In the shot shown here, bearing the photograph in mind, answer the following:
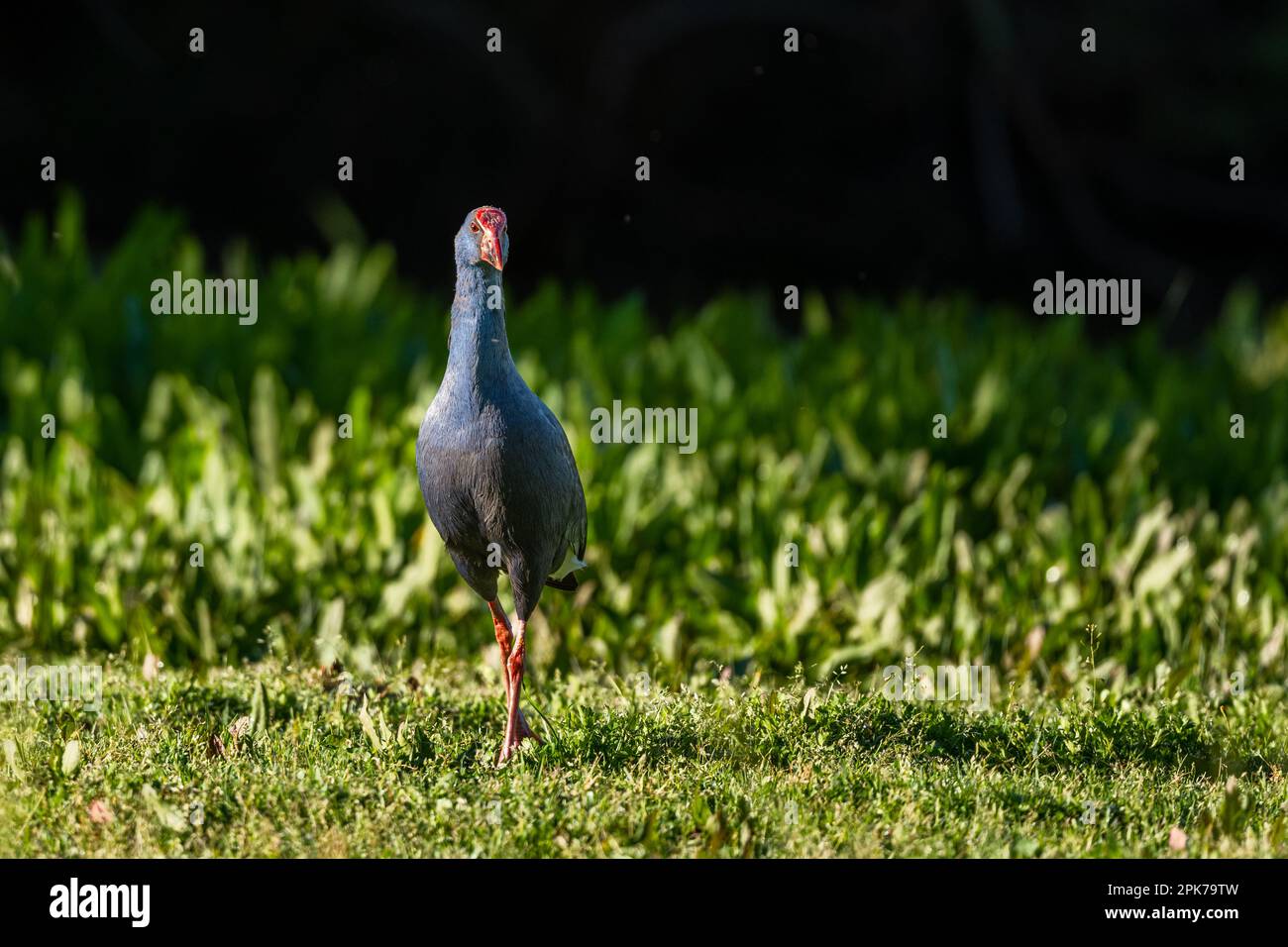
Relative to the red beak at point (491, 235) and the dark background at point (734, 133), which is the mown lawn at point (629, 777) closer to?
the red beak at point (491, 235)

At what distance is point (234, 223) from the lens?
43.4ft

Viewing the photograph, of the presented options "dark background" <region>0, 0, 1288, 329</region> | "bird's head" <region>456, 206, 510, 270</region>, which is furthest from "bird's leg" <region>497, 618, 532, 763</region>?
"dark background" <region>0, 0, 1288, 329</region>

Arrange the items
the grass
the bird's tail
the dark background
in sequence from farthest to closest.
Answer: the dark background → the grass → the bird's tail

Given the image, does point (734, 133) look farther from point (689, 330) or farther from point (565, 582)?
point (565, 582)

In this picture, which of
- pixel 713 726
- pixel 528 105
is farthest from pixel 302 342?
pixel 528 105

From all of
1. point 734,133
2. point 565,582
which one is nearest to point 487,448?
point 565,582

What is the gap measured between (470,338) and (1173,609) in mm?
3263

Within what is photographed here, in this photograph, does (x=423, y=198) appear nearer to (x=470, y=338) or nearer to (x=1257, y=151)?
(x=1257, y=151)

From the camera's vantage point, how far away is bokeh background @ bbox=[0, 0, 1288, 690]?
4984mm

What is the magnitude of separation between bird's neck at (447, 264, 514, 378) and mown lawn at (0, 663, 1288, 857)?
112 centimetres

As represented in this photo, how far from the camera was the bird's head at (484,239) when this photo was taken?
248 centimetres

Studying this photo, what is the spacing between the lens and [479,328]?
2627mm

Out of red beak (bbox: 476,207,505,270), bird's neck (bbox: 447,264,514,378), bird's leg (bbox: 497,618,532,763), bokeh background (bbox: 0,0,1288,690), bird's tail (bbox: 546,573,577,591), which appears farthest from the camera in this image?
bokeh background (bbox: 0,0,1288,690)

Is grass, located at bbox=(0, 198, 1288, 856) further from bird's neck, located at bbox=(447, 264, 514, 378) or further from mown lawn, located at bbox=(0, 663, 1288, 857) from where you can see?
bird's neck, located at bbox=(447, 264, 514, 378)
